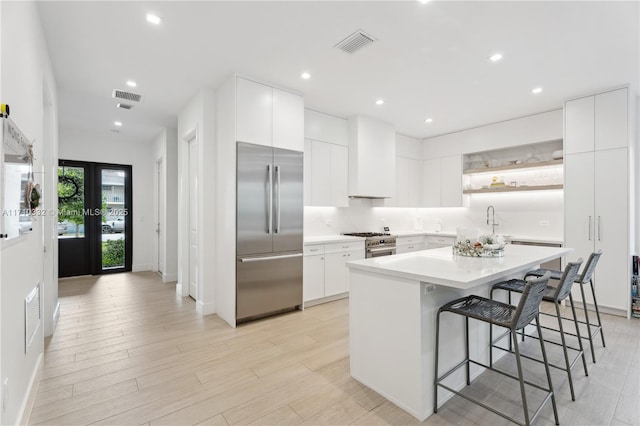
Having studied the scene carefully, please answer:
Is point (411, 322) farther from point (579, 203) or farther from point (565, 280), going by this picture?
point (579, 203)

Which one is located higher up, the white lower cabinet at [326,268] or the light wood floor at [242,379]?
→ the white lower cabinet at [326,268]

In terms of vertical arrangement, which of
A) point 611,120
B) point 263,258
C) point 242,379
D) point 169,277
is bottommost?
point 242,379

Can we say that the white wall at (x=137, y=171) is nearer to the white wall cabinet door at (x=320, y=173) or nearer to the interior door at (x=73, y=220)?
the interior door at (x=73, y=220)

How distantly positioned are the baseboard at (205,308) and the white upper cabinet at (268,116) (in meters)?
2.20

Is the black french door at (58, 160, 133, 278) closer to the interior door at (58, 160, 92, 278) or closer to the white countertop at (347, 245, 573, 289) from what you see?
the interior door at (58, 160, 92, 278)

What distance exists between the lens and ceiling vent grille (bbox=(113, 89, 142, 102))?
416cm

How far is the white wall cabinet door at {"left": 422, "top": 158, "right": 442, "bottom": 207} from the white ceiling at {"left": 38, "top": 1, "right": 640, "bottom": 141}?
1.89 m

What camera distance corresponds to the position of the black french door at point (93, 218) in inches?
249

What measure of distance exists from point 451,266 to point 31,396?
3.13 metres

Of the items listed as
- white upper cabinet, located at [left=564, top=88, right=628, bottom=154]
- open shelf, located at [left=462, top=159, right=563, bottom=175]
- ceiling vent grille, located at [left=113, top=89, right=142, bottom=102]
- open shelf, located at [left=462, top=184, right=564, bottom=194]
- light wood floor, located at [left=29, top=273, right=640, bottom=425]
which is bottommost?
light wood floor, located at [left=29, top=273, right=640, bottom=425]

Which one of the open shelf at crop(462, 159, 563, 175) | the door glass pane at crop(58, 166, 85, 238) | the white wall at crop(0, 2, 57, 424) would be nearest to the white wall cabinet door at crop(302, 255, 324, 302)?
the white wall at crop(0, 2, 57, 424)

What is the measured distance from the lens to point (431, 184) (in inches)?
256

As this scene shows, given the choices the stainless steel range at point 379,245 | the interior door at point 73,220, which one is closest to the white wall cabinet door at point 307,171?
the stainless steel range at point 379,245

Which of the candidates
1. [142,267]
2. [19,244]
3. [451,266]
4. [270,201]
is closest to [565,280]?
[451,266]
